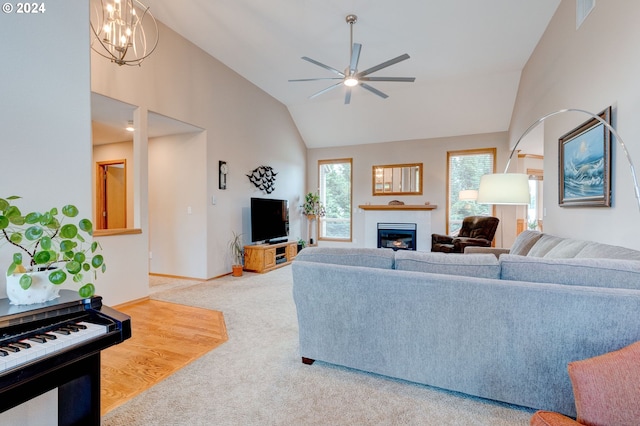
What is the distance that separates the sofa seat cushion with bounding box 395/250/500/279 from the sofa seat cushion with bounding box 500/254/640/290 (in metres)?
0.08

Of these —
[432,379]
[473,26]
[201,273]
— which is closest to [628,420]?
[432,379]

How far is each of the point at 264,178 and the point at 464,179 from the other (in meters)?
4.32

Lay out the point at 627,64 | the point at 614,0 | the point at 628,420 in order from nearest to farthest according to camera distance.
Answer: the point at 628,420 → the point at 627,64 → the point at 614,0

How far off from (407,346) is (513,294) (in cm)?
A: 68

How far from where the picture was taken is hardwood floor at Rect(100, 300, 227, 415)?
6.41 feet

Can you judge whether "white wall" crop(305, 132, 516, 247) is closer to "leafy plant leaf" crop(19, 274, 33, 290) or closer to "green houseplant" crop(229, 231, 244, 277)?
"green houseplant" crop(229, 231, 244, 277)

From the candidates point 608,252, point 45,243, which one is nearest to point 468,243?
point 608,252

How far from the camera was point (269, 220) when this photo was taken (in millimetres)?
5727

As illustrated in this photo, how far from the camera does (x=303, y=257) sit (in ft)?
7.01

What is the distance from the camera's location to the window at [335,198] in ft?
25.0

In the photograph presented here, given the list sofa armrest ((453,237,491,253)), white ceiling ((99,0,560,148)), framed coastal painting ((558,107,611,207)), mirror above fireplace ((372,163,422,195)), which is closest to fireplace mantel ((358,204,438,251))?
mirror above fireplace ((372,163,422,195))

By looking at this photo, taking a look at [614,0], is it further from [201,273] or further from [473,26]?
[201,273]

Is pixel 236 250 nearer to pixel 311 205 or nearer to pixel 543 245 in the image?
pixel 311 205

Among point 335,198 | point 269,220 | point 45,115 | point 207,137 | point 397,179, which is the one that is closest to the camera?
point 45,115
